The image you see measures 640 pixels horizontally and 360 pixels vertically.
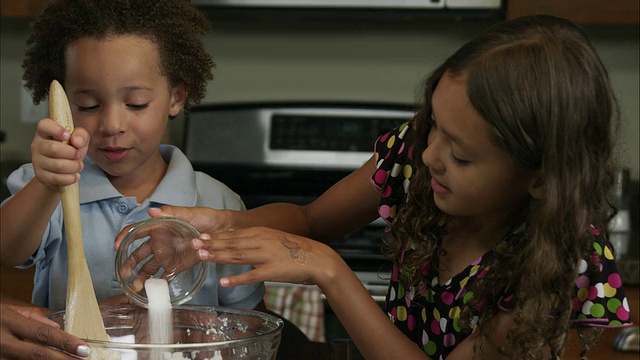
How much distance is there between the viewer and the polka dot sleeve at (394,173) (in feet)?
3.72

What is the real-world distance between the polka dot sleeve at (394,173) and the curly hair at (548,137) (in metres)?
0.23

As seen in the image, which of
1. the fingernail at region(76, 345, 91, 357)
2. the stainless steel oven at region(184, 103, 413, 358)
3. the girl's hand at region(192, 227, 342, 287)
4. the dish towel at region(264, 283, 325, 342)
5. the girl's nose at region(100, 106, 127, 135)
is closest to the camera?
the fingernail at region(76, 345, 91, 357)

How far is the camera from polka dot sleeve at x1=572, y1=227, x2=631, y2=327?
920 millimetres

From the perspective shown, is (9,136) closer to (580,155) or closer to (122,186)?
(122,186)

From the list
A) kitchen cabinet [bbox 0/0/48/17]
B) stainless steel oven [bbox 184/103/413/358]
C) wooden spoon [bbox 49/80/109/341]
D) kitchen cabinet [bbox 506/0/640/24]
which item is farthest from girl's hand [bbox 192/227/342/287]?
kitchen cabinet [bbox 0/0/48/17]

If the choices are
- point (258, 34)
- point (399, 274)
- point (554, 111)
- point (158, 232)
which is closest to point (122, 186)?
point (158, 232)

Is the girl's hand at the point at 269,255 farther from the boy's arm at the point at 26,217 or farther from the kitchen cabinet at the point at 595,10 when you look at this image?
the kitchen cabinet at the point at 595,10

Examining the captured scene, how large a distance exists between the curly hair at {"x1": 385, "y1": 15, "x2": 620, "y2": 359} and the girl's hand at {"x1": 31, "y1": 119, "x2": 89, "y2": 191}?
40 cm

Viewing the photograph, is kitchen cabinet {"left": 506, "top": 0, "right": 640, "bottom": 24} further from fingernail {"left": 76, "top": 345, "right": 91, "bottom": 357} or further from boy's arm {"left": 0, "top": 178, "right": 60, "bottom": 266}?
fingernail {"left": 76, "top": 345, "right": 91, "bottom": 357}

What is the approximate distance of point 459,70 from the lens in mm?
904

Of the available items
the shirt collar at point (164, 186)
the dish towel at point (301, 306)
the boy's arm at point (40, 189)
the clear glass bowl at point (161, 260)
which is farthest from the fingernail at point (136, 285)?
the dish towel at point (301, 306)

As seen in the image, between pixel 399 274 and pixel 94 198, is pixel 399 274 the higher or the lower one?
the lower one

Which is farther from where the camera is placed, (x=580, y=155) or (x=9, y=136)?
(x=9, y=136)

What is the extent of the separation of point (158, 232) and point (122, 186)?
0.25 meters
